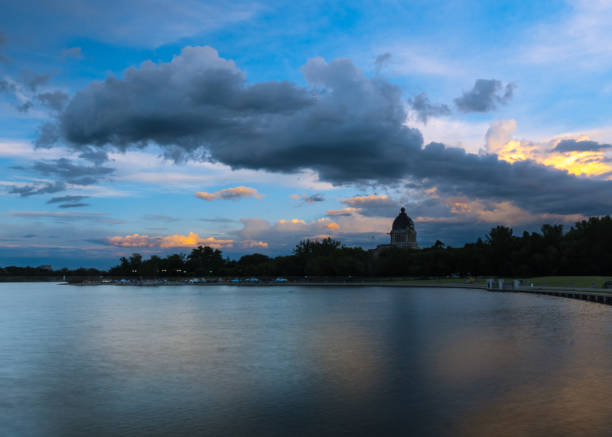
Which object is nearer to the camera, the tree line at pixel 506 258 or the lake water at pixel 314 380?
the lake water at pixel 314 380

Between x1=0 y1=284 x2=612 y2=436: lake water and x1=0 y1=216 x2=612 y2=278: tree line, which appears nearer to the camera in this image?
x1=0 y1=284 x2=612 y2=436: lake water

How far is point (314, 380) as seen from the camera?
2278cm

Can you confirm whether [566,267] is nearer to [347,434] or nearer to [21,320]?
[21,320]

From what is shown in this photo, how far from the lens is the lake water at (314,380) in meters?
16.4

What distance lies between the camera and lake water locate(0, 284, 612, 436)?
16.4 m

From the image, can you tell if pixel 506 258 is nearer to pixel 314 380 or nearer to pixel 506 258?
pixel 506 258

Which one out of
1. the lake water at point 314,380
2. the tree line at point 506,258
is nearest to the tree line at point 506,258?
the tree line at point 506,258

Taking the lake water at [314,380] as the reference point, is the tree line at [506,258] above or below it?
above

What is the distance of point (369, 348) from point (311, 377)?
343 inches

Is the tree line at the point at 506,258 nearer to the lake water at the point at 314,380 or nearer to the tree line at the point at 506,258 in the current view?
the tree line at the point at 506,258

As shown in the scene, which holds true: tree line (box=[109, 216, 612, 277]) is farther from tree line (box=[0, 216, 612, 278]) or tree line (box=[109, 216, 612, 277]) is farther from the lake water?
the lake water

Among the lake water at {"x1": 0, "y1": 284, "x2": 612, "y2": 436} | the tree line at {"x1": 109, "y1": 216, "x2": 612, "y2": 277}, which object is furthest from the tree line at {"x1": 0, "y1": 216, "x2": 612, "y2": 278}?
the lake water at {"x1": 0, "y1": 284, "x2": 612, "y2": 436}

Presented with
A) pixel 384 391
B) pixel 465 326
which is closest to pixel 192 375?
pixel 384 391

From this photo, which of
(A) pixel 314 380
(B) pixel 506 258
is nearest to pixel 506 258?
(B) pixel 506 258
